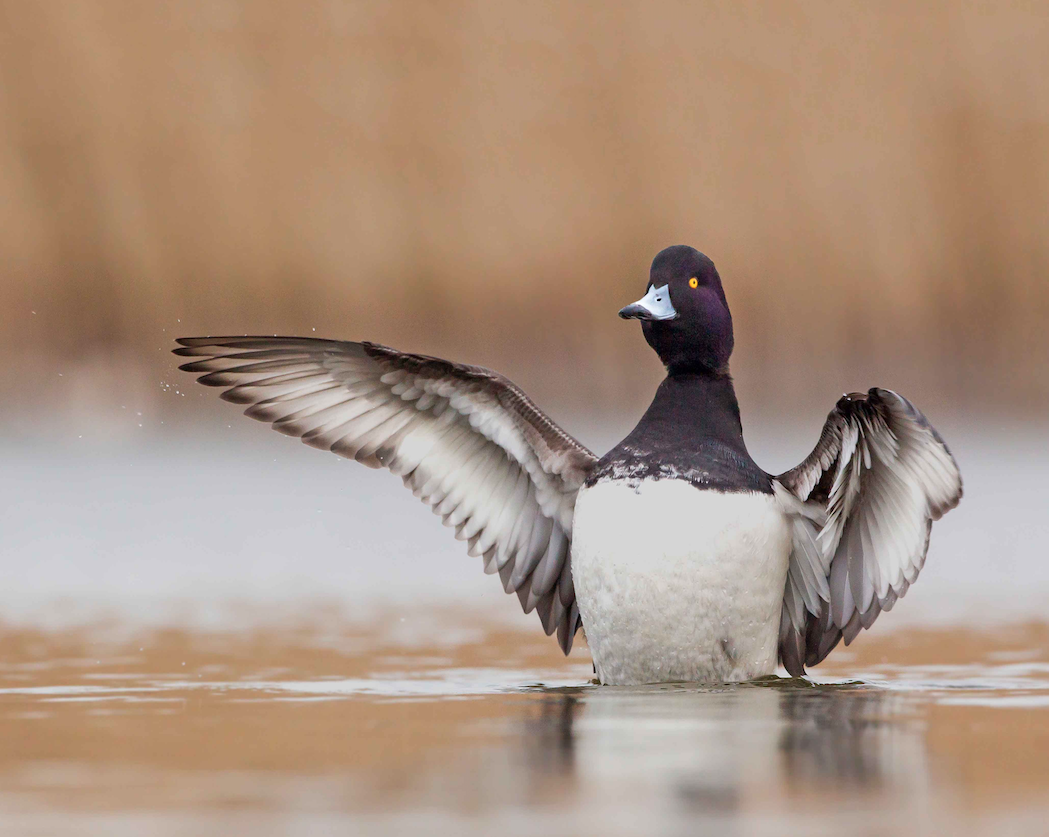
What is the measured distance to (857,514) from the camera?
5.32 metres

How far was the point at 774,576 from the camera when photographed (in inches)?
203

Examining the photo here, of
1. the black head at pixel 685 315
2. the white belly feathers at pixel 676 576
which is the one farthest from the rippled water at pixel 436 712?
the black head at pixel 685 315

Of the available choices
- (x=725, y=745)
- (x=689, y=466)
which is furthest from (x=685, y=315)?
(x=725, y=745)

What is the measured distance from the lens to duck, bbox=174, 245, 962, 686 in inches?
195

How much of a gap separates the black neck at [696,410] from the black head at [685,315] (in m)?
0.06

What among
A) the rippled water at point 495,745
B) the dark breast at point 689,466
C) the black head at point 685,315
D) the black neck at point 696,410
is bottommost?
the rippled water at point 495,745

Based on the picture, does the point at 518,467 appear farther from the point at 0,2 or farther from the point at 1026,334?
the point at 0,2

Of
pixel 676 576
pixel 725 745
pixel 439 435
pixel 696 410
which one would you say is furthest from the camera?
pixel 439 435

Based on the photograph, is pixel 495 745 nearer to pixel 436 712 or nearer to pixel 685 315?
pixel 436 712

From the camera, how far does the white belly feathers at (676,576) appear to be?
4910 millimetres

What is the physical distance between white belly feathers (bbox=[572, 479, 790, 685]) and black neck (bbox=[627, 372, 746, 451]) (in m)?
0.29

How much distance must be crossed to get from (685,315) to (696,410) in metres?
0.33

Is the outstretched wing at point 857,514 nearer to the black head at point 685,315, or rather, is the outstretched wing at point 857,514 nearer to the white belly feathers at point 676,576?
the white belly feathers at point 676,576

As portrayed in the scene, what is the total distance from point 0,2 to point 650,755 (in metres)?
23.4
